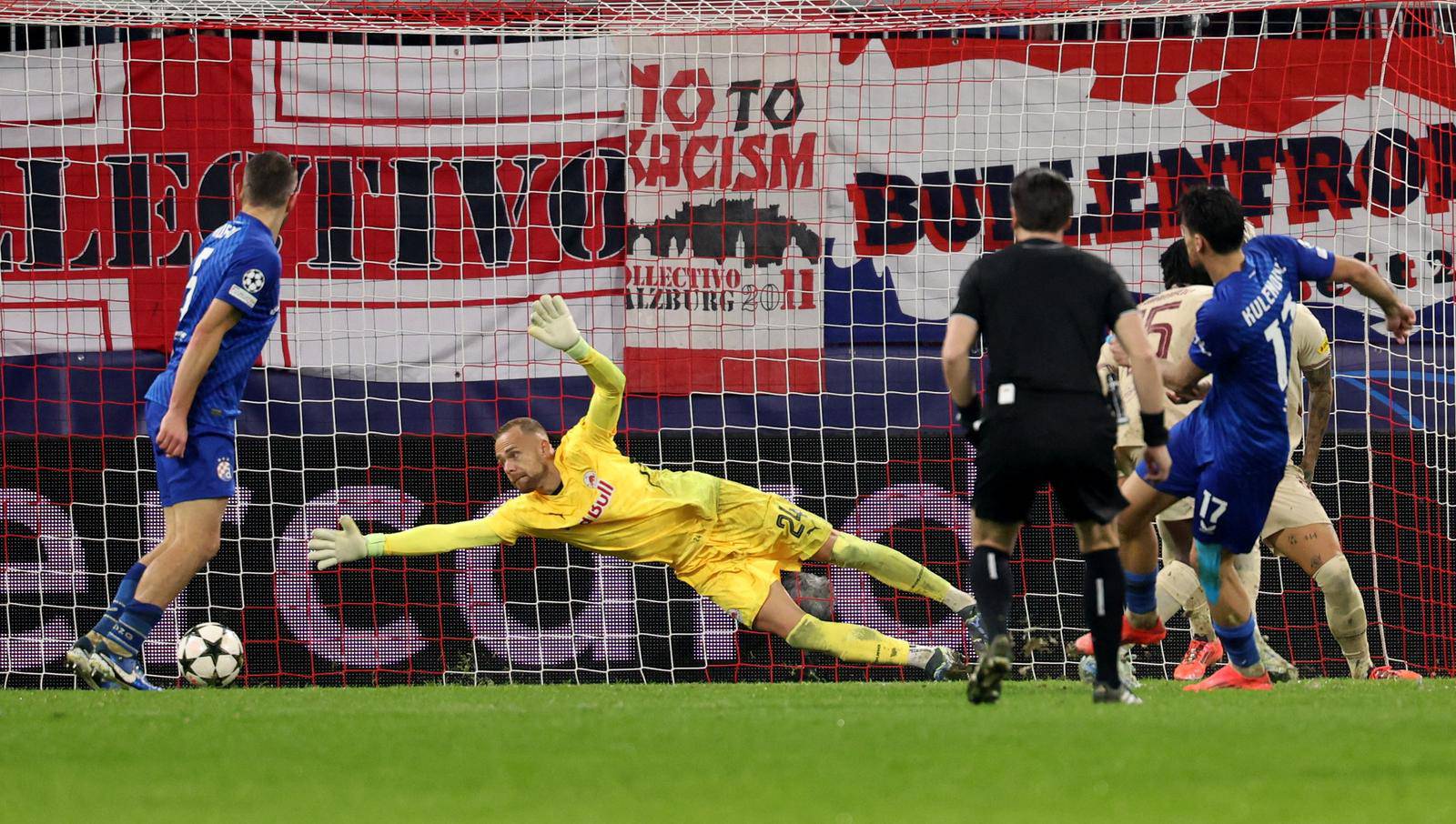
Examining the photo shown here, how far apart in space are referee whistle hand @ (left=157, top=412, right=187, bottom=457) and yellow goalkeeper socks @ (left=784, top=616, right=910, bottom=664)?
248cm

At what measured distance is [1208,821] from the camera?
3.32 m

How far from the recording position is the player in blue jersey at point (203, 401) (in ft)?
22.5

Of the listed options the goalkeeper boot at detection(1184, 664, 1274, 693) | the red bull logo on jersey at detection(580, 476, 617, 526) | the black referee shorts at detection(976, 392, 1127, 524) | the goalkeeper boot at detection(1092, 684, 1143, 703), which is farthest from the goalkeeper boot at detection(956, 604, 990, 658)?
the red bull logo on jersey at detection(580, 476, 617, 526)

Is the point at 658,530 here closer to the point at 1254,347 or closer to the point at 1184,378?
the point at 1184,378

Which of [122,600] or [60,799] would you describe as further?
[122,600]

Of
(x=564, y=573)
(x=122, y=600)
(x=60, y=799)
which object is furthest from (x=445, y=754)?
(x=564, y=573)

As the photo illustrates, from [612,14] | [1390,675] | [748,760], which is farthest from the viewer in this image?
[612,14]

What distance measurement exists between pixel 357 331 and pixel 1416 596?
569 cm

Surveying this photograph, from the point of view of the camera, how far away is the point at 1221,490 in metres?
6.15

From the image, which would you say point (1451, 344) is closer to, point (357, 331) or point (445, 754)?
point (357, 331)

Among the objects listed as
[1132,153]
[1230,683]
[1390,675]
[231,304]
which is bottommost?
[1390,675]

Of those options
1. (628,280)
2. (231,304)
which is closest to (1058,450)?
(231,304)

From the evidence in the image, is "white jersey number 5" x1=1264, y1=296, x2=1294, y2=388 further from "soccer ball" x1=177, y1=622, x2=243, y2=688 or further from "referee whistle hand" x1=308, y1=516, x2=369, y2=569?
"soccer ball" x1=177, y1=622, x2=243, y2=688

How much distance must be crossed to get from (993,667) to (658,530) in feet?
8.13
